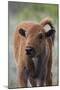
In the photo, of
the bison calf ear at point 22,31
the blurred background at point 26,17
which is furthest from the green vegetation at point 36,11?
the bison calf ear at point 22,31

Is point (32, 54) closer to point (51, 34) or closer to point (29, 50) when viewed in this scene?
point (29, 50)

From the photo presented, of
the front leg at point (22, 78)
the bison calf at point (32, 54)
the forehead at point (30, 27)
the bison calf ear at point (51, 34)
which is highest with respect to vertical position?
the forehead at point (30, 27)

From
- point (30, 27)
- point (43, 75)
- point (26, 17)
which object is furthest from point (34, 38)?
point (43, 75)

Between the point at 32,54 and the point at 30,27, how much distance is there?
1.05ft

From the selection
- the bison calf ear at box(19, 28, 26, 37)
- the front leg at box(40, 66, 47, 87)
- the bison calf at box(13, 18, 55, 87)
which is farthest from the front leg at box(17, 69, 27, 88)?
the bison calf ear at box(19, 28, 26, 37)

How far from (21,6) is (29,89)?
0.98m

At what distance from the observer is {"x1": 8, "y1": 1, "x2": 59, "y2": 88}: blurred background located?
2.47 m

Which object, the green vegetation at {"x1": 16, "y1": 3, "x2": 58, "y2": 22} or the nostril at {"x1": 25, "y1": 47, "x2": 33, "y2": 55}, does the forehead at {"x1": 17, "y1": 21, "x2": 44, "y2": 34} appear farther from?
the nostril at {"x1": 25, "y1": 47, "x2": 33, "y2": 55}

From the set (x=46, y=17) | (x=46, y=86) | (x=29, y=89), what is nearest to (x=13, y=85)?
(x=29, y=89)

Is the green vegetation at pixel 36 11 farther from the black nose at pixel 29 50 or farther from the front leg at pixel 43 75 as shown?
the front leg at pixel 43 75

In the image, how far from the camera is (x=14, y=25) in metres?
2.49

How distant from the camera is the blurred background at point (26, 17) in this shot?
97.2 inches

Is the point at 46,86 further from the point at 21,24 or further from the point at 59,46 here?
the point at 21,24

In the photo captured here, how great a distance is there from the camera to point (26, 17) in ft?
8.27
